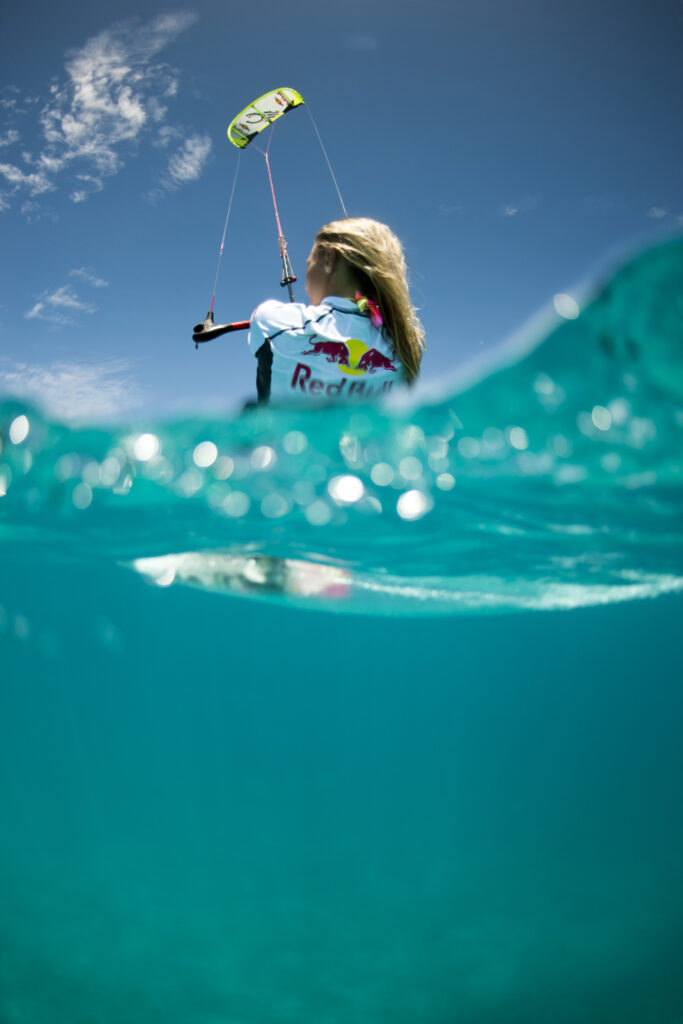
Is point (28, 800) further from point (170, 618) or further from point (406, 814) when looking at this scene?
point (406, 814)

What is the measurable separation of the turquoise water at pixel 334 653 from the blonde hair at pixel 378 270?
654 millimetres

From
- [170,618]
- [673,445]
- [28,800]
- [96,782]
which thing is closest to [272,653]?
[170,618]

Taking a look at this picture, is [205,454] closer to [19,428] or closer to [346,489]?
[346,489]

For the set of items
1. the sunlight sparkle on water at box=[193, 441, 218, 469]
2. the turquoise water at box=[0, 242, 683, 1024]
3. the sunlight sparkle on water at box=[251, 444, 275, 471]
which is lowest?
the turquoise water at box=[0, 242, 683, 1024]

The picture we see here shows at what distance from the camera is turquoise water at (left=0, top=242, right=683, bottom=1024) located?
4746 millimetres

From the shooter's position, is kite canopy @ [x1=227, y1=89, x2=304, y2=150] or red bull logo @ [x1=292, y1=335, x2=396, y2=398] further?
kite canopy @ [x1=227, y1=89, x2=304, y2=150]

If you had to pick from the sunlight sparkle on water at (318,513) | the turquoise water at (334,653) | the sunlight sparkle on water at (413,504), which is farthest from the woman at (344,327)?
the sunlight sparkle on water at (318,513)

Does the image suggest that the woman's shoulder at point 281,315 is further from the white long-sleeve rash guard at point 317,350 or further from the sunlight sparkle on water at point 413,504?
the sunlight sparkle on water at point 413,504

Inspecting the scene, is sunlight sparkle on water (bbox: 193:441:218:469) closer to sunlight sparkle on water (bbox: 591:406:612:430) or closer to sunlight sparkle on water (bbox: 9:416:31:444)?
sunlight sparkle on water (bbox: 9:416:31:444)

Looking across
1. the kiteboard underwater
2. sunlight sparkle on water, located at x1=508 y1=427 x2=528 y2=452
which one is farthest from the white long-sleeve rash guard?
sunlight sparkle on water, located at x1=508 y1=427 x2=528 y2=452

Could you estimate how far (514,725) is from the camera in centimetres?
2678

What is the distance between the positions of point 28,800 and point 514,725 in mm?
22012

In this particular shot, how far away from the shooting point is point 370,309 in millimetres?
3600

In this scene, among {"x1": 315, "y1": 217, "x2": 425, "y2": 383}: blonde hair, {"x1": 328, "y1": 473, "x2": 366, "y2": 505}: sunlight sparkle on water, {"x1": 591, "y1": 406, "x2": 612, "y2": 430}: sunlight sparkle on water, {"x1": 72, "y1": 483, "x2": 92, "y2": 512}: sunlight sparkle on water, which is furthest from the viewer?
{"x1": 72, "y1": 483, "x2": 92, "y2": 512}: sunlight sparkle on water
